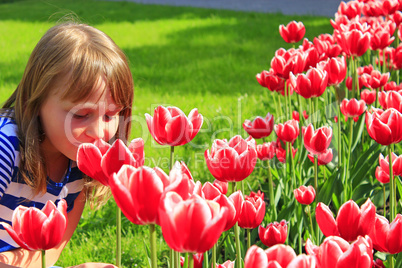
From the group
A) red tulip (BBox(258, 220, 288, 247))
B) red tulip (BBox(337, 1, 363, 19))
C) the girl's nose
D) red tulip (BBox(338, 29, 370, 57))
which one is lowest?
red tulip (BBox(258, 220, 288, 247))

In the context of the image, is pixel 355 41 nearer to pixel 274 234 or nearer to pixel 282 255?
pixel 274 234

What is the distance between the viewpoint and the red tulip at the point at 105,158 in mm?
1016

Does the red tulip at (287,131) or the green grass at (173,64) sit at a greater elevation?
the green grass at (173,64)

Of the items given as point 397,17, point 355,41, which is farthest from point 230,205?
point 397,17

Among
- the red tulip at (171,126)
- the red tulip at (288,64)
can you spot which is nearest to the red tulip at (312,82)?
the red tulip at (288,64)

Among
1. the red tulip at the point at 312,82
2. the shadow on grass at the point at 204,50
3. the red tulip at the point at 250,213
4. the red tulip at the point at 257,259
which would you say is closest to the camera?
the red tulip at the point at 257,259

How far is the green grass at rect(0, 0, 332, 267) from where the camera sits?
262 cm

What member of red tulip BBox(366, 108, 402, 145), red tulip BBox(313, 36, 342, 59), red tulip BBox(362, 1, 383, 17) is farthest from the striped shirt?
red tulip BBox(362, 1, 383, 17)

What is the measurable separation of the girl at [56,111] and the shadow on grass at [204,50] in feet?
9.04

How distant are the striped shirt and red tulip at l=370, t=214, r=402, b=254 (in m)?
1.15

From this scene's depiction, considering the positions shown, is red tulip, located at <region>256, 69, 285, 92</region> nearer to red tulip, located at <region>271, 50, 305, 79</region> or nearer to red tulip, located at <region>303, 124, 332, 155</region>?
red tulip, located at <region>271, 50, 305, 79</region>

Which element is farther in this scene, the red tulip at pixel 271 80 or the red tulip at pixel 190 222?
the red tulip at pixel 271 80

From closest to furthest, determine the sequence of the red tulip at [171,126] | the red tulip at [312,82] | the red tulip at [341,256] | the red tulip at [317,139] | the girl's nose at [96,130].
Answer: the red tulip at [341,256] → the red tulip at [171,126] → the girl's nose at [96,130] → the red tulip at [317,139] → the red tulip at [312,82]

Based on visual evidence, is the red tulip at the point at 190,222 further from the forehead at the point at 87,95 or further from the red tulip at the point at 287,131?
the red tulip at the point at 287,131
